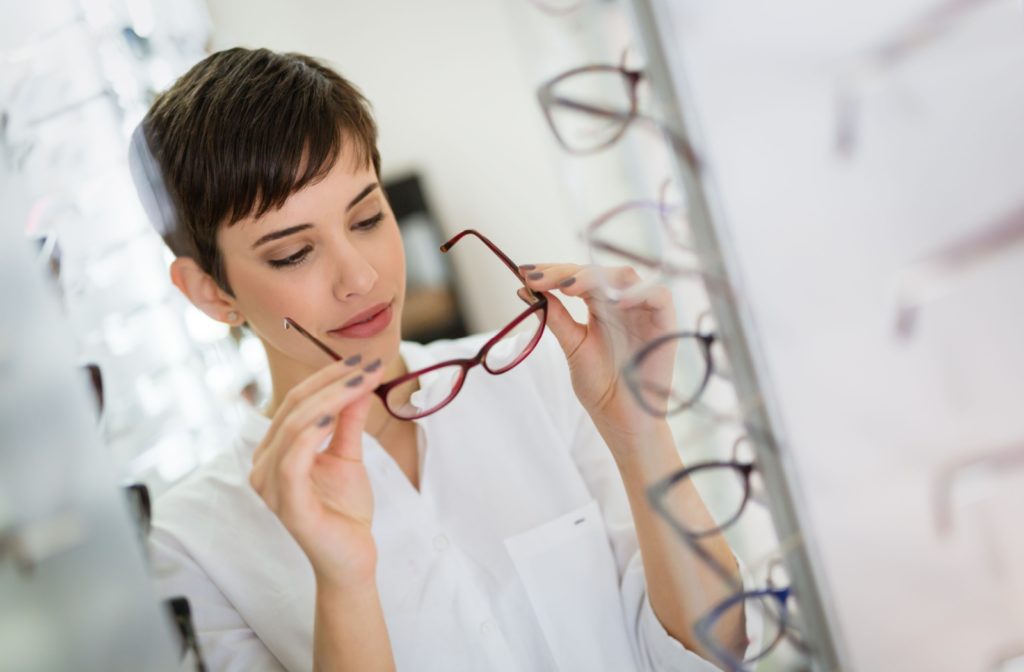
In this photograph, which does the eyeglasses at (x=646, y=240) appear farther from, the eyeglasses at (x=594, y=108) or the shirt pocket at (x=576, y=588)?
the shirt pocket at (x=576, y=588)

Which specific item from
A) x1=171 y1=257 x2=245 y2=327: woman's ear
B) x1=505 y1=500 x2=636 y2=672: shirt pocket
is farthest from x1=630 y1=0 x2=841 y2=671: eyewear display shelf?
x1=171 y1=257 x2=245 y2=327: woman's ear

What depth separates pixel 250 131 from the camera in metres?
0.37

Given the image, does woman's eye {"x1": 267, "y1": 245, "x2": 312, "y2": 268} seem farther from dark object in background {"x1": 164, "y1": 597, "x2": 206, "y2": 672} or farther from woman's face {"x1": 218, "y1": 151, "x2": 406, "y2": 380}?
dark object in background {"x1": 164, "y1": 597, "x2": 206, "y2": 672}

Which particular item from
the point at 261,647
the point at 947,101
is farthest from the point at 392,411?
the point at 947,101

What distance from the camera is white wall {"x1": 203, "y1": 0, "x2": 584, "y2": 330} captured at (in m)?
0.37

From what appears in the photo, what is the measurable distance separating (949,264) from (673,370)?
116 mm

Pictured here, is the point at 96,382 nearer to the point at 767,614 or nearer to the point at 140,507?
the point at 140,507

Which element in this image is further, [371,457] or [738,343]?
[371,457]

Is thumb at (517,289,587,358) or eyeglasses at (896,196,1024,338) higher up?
thumb at (517,289,587,358)

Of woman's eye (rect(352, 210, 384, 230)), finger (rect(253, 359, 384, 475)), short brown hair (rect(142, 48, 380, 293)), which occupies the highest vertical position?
short brown hair (rect(142, 48, 380, 293))

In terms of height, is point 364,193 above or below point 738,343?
above

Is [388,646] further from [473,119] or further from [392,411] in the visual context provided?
[473,119]

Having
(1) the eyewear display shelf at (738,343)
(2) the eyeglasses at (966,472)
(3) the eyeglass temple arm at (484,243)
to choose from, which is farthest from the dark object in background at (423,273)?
(2) the eyeglasses at (966,472)

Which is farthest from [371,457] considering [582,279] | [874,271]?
[874,271]
